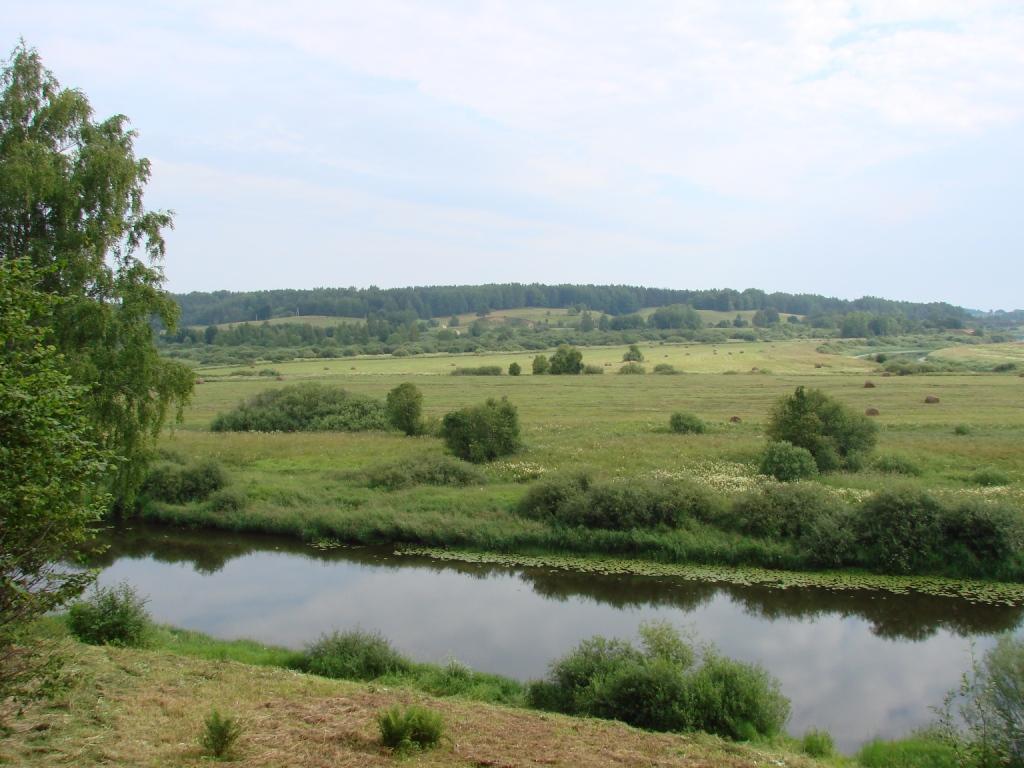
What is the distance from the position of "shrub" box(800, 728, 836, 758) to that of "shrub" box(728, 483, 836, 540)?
11.3 metres

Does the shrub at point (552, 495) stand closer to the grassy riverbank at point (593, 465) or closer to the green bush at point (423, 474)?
the grassy riverbank at point (593, 465)

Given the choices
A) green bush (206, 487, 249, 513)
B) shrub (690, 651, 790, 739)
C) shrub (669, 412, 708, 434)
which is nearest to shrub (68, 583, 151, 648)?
shrub (690, 651, 790, 739)

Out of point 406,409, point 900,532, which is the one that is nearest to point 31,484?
point 900,532

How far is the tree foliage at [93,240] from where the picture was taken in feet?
62.3

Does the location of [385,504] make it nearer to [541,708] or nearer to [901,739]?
[541,708]

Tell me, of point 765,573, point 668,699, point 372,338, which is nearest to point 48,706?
point 668,699

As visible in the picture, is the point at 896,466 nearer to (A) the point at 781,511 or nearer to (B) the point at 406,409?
(A) the point at 781,511

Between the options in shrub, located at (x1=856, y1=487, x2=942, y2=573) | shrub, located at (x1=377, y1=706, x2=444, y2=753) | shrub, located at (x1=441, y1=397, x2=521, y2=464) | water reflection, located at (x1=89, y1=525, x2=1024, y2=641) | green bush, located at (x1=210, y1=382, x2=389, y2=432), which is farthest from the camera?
green bush, located at (x1=210, y1=382, x2=389, y2=432)

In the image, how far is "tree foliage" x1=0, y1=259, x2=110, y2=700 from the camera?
7617mm

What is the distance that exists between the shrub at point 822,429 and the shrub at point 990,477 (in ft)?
14.2

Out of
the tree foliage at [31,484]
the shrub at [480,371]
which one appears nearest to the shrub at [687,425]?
the tree foliage at [31,484]

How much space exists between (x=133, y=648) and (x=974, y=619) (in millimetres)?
18553

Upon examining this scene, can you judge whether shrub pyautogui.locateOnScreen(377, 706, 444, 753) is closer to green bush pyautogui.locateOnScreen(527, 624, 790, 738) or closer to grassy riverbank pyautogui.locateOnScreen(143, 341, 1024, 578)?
green bush pyautogui.locateOnScreen(527, 624, 790, 738)

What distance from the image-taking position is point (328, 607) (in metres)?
20.3
